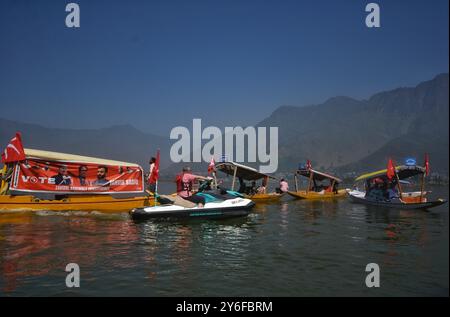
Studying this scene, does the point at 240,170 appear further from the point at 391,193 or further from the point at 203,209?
the point at 391,193

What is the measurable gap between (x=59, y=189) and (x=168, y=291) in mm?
16155

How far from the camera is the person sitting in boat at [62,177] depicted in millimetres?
23000

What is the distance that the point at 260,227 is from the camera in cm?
2012

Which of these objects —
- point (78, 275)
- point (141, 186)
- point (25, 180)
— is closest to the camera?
point (78, 275)

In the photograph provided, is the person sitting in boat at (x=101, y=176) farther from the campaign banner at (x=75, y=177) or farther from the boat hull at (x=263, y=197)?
the boat hull at (x=263, y=197)

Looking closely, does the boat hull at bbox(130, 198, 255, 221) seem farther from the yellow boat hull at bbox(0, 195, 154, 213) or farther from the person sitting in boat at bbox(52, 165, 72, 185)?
the person sitting in boat at bbox(52, 165, 72, 185)

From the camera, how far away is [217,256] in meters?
13.4

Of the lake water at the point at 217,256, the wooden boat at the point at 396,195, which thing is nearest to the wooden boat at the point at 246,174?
the wooden boat at the point at 396,195

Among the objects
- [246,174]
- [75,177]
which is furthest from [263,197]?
[75,177]

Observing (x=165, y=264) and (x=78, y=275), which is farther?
(x=165, y=264)

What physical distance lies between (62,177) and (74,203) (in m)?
1.89
